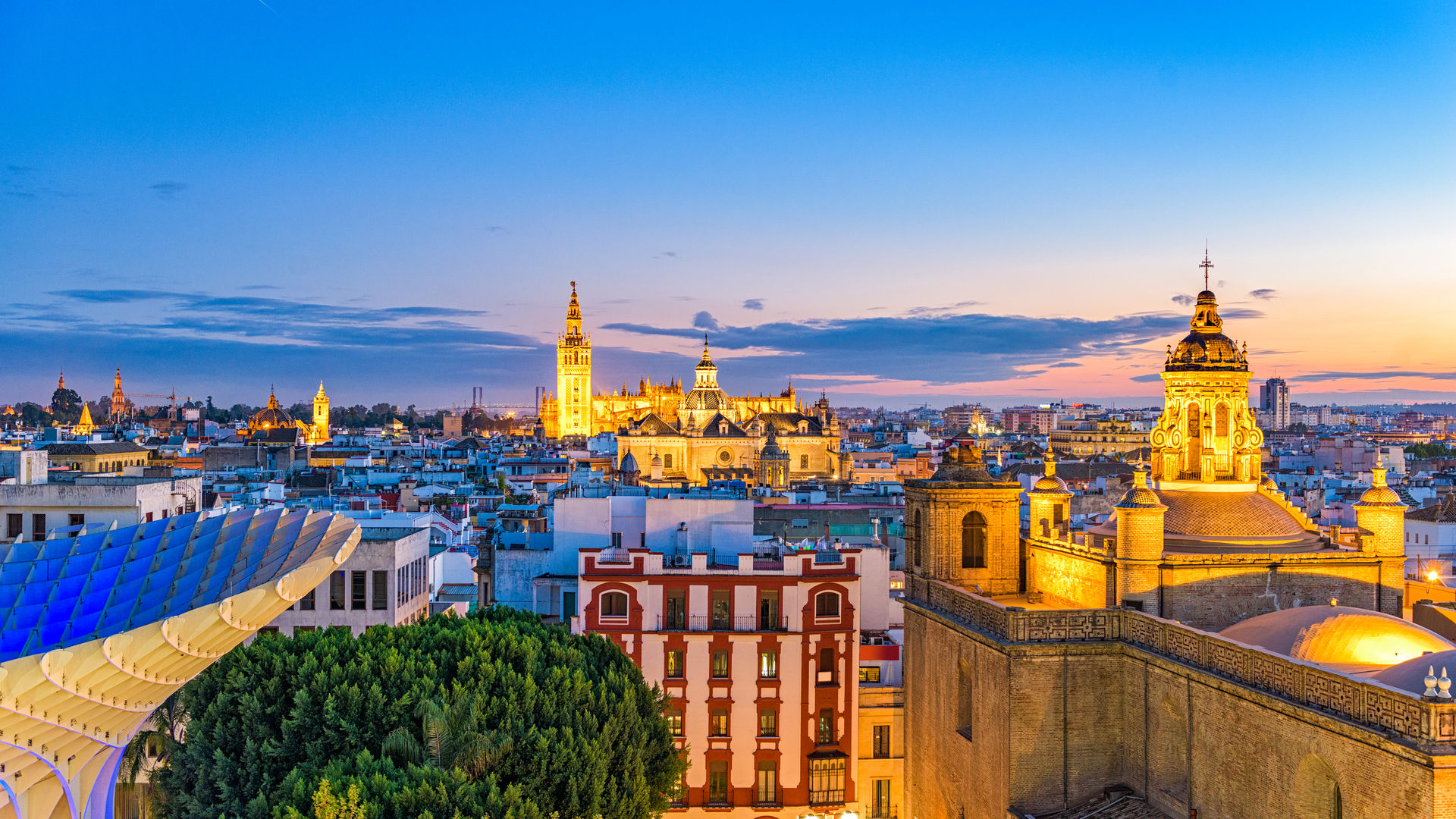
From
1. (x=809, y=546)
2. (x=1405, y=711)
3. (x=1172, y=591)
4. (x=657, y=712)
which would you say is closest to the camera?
(x=1405, y=711)

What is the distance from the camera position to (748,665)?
30.4m

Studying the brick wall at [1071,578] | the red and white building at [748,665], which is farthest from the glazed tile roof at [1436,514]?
the red and white building at [748,665]

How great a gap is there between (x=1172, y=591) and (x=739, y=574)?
11.6m

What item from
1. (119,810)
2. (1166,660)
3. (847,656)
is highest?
(1166,660)

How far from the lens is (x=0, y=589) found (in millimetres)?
24266

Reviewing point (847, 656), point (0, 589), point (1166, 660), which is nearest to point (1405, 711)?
point (1166, 660)

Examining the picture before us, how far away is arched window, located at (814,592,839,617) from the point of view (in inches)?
1218

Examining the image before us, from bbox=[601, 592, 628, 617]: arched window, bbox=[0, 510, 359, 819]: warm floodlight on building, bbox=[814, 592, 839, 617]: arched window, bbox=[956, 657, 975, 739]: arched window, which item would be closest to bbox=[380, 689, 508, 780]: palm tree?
bbox=[0, 510, 359, 819]: warm floodlight on building

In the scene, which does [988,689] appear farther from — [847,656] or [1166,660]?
[847,656]

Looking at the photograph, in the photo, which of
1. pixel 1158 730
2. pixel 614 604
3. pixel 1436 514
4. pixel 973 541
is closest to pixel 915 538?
pixel 973 541

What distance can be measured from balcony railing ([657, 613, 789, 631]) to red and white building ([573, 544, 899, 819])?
0.03 metres

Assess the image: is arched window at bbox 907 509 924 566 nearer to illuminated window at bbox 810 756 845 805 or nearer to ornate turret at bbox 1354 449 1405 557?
illuminated window at bbox 810 756 845 805

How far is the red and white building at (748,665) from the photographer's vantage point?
30.2 metres

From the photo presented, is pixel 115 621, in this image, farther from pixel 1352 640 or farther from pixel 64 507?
pixel 1352 640
